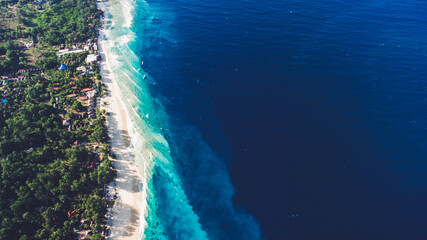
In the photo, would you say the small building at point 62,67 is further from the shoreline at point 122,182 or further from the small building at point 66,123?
the small building at point 66,123

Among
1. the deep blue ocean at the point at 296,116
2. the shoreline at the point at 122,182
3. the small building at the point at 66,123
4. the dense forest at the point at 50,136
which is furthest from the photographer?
the small building at the point at 66,123

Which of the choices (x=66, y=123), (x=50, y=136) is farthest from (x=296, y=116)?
(x=50, y=136)

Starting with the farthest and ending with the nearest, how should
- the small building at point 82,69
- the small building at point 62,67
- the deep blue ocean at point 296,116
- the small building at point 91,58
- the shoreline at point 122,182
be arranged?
the small building at point 91,58 → the small building at point 82,69 → the small building at point 62,67 → the shoreline at point 122,182 → the deep blue ocean at point 296,116

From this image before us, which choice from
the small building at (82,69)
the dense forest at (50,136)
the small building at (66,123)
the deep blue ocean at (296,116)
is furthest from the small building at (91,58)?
the small building at (66,123)

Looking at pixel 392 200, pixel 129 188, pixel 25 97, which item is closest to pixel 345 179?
pixel 392 200

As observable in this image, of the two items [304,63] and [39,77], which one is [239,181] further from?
[39,77]

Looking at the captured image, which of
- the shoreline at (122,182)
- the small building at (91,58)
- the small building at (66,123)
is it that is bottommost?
the shoreline at (122,182)

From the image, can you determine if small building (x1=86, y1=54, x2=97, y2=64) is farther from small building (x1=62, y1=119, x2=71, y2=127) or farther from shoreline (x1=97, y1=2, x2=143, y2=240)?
small building (x1=62, y1=119, x2=71, y2=127)
